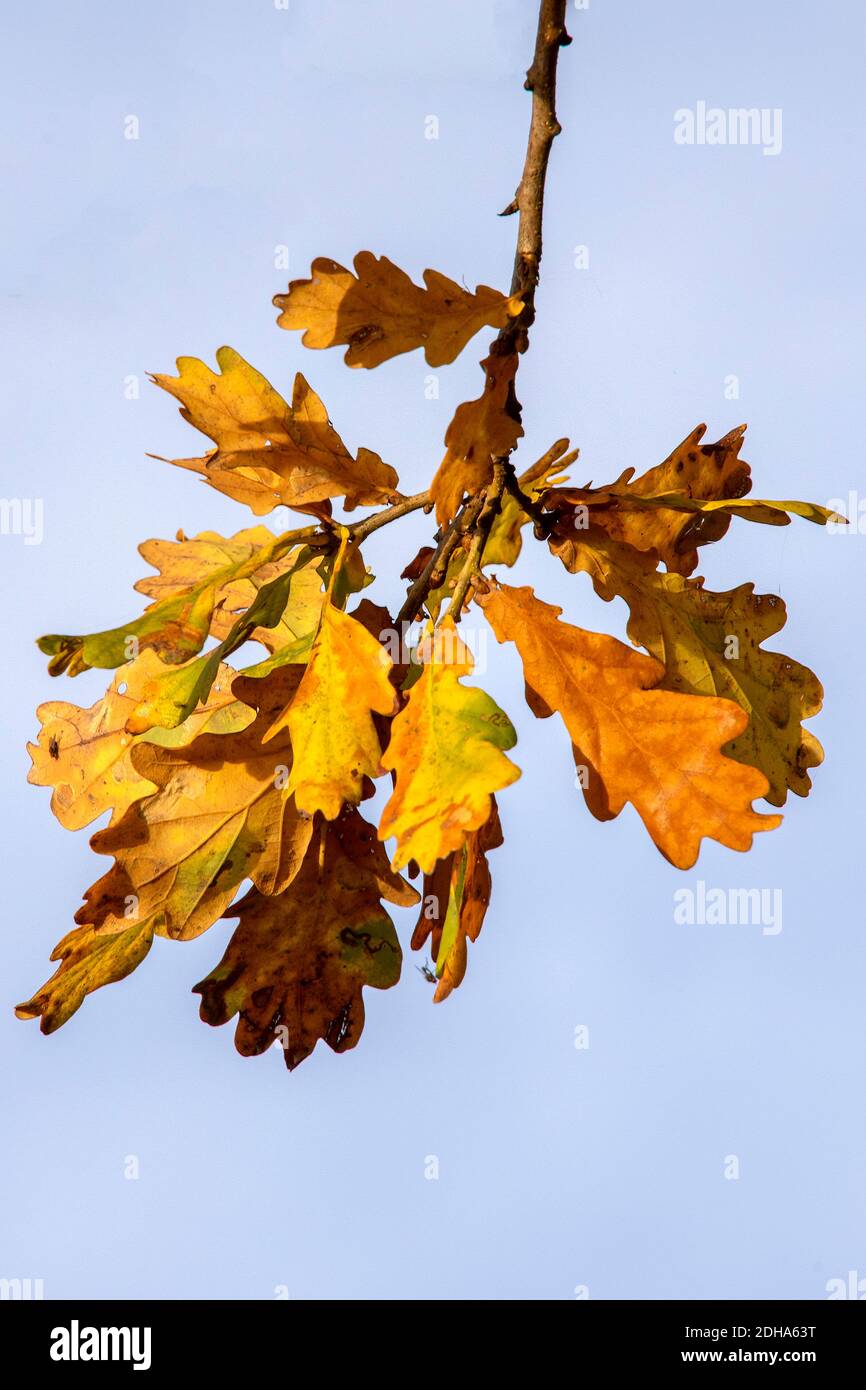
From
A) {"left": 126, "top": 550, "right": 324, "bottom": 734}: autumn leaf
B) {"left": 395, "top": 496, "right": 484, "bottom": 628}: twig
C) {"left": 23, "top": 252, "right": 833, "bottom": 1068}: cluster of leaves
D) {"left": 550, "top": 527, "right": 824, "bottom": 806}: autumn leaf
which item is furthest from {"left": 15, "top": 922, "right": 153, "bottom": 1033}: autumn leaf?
{"left": 550, "top": 527, "right": 824, "bottom": 806}: autumn leaf

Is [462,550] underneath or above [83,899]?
above

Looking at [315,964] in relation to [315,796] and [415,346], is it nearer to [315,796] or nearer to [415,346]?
[315,796]

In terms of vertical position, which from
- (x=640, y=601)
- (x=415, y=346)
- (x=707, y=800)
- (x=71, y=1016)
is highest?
(x=415, y=346)

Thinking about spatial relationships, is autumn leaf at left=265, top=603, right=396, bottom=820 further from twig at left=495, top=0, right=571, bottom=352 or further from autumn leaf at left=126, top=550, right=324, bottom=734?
twig at left=495, top=0, right=571, bottom=352

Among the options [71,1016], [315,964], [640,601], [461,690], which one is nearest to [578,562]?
[640,601]

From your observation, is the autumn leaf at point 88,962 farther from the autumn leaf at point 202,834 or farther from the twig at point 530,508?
the twig at point 530,508

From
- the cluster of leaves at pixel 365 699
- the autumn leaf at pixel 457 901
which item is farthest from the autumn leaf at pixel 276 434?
the autumn leaf at pixel 457 901
